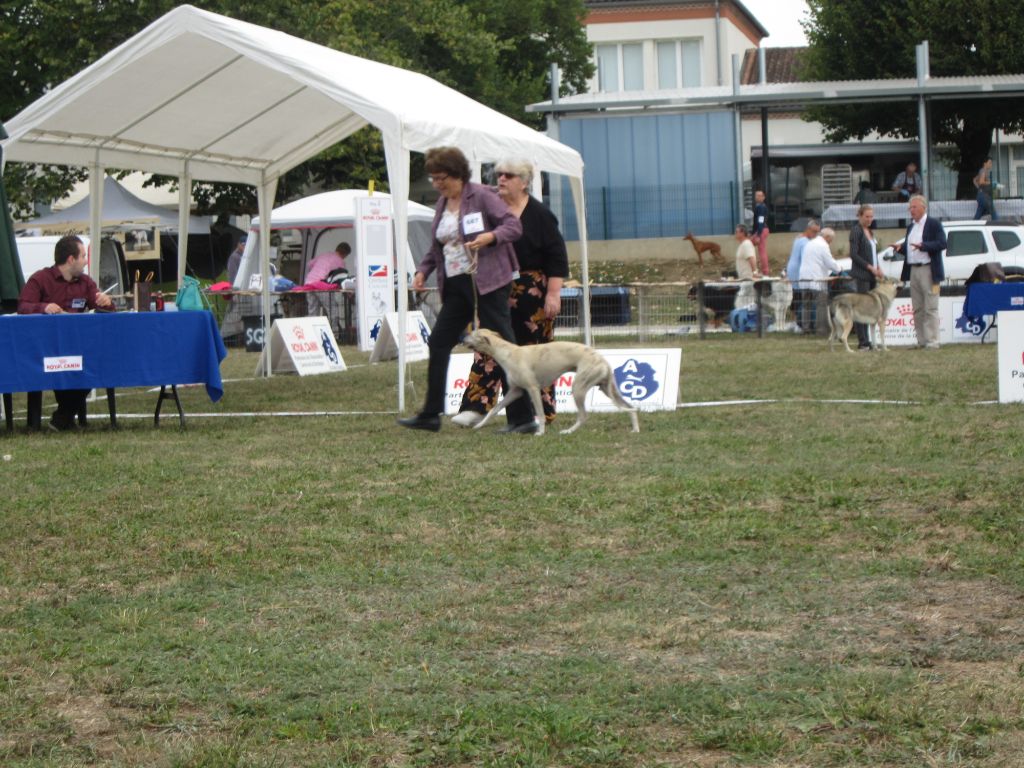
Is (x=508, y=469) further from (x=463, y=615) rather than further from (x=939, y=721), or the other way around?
(x=939, y=721)

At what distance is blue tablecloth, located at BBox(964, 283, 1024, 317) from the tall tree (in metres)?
21.3

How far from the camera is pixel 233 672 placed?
4254 mm

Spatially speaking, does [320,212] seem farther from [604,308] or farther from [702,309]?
[702,309]

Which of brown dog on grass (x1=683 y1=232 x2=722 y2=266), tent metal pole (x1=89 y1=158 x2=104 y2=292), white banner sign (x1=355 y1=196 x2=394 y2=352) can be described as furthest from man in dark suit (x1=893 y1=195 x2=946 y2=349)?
brown dog on grass (x1=683 y1=232 x2=722 y2=266)

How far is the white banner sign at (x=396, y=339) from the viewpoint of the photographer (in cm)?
1839

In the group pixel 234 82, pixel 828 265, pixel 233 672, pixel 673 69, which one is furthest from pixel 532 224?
pixel 673 69

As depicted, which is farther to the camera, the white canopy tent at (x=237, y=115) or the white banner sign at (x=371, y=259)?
the white banner sign at (x=371, y=259)

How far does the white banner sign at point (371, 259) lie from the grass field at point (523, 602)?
40.1 feet

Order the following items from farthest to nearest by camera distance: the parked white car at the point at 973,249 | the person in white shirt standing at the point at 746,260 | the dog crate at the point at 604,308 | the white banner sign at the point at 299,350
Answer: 1. the parked white car at the point at 973,249
2. the person in white shirt standing at the point at 746,260
3. the dog crate at the point at 604,308
4. the white banner sign at the point at 299,350

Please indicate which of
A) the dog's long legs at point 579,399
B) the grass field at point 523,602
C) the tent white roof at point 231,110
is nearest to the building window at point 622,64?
the tent white roof at point 231,110

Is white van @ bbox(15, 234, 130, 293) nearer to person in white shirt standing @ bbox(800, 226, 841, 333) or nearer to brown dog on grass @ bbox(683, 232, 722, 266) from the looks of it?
brown dog on grass @ bbox(683, 232, 722, 266)

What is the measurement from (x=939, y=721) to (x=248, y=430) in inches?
319

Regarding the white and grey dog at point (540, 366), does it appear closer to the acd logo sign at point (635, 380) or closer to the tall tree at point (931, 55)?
the acd logo sign at point (635, 380)

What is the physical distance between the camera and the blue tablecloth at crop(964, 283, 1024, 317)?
18391mm
